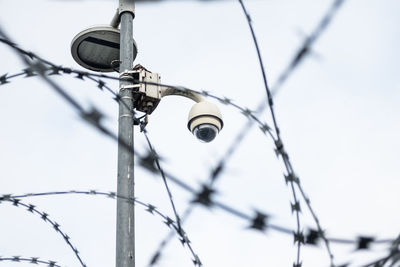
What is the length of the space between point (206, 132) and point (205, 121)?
0.10 meters

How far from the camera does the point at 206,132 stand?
19.7 ft

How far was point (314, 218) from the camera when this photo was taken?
386cm

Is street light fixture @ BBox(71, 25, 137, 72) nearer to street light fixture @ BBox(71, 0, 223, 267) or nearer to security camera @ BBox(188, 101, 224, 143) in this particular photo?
street light fixture @ BBox(71, 0, 223, 267)

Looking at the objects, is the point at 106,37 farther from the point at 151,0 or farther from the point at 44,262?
the point at 151,0

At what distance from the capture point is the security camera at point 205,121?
19.6ft

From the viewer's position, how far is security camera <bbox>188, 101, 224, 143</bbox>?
235 inches

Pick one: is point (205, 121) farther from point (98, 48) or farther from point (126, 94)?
point (98, 48)

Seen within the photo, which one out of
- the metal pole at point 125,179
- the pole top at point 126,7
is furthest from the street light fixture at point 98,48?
the metal pole at point 125,179

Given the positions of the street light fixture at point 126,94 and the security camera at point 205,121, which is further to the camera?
the security camera at point 205,121

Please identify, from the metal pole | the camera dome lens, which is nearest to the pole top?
the metal pole

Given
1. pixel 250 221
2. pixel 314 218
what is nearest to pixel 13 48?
pixel 250 221

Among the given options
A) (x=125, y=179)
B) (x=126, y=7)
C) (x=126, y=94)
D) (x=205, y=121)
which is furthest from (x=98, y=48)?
(x=125, y=179)

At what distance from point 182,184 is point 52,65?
1.32 meters

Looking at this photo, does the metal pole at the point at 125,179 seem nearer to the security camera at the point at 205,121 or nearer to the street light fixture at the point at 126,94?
the street light fixture at the point at 126,94
